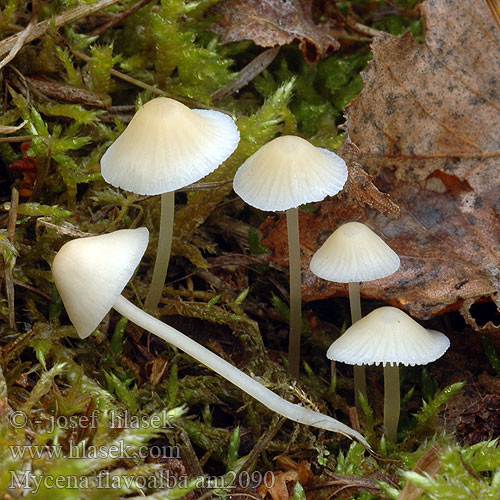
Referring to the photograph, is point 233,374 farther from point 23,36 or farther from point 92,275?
point 23,36

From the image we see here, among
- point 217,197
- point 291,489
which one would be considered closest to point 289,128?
point 217,197

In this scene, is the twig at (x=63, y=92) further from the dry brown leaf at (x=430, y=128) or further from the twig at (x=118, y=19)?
the dry brown leaf at (x=430, y=128)

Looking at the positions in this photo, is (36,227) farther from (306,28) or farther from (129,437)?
(306,28)

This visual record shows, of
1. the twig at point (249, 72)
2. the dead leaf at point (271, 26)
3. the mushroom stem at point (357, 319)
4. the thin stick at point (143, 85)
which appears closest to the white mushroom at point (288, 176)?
the mushroom stem at point (357, 319)

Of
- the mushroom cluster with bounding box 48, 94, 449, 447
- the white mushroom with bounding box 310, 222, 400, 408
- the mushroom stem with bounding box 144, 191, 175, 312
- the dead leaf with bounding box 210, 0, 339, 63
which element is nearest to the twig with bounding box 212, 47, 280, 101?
the dead leaf with bounding box 210, 0, 339, 63

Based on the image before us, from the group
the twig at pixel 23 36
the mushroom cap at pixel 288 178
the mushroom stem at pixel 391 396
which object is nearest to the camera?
the mushroom cap at pixel 288 178
